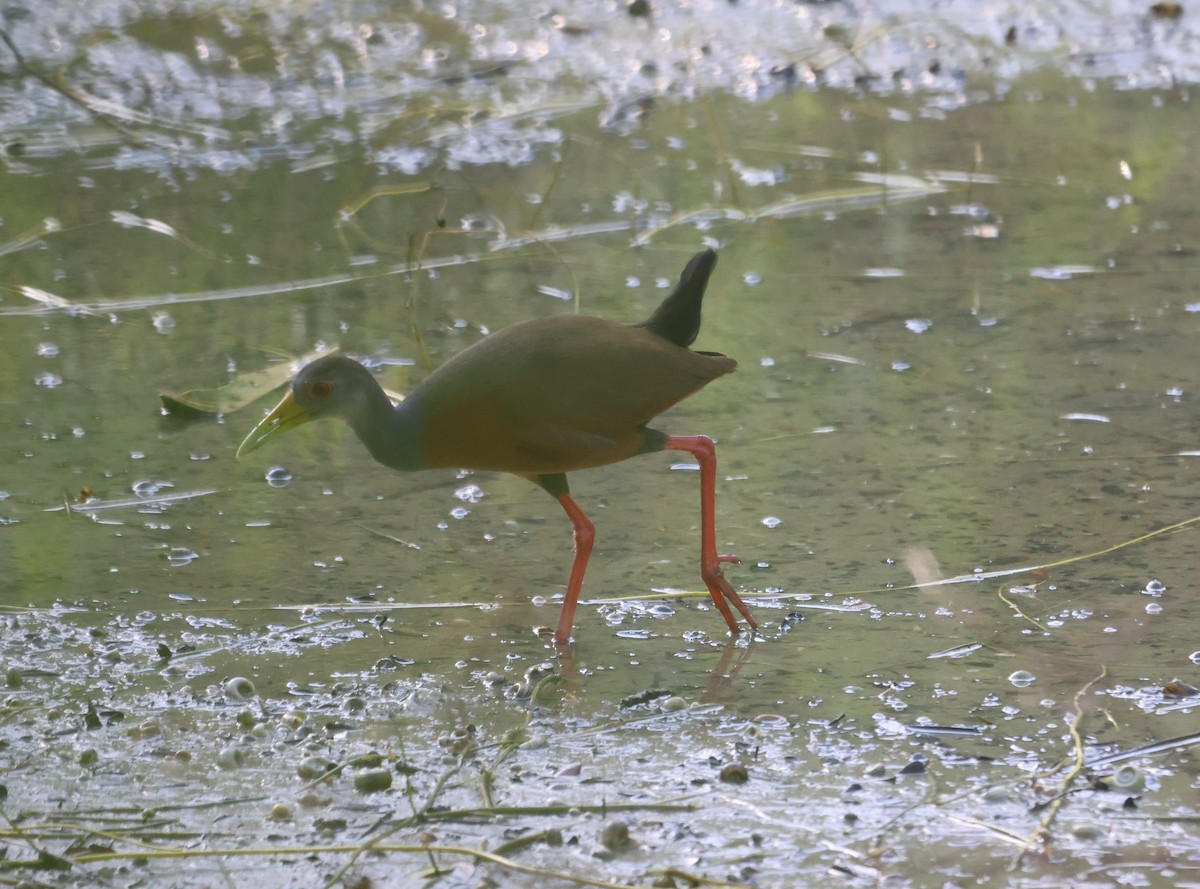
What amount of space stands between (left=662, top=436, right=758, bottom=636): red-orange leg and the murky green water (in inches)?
2.9

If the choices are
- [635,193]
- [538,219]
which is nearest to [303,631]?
[538,219]

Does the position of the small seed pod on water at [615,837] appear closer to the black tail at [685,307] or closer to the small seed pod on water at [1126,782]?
the small seed pod on water at [1126,782]

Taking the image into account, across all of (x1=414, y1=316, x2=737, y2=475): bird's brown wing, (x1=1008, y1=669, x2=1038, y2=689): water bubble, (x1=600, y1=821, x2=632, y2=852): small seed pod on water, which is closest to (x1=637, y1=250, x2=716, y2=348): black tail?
(x1=414, y1=316, x2=737, y2=475): bird's brown wing

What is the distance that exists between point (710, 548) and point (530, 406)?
0.51 metres

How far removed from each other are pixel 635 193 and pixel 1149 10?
425 centimetres

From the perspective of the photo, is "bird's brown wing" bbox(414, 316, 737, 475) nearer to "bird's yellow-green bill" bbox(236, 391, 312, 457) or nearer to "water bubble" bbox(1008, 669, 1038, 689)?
"bird's yellow-green bill" bbox(236, 391, 312, 457)

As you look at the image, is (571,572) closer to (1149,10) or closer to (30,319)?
(30,319)

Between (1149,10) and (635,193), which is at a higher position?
(1149,10)

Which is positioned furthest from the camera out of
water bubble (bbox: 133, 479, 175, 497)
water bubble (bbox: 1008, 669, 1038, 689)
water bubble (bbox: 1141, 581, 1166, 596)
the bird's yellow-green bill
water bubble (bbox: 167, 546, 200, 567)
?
water bubble (bbox: 133, 479, 175, 497)

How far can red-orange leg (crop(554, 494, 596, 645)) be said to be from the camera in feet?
11.8

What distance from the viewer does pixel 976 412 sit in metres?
4.84

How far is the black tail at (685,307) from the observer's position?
12.1ft

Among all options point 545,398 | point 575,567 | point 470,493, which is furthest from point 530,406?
point 470,493

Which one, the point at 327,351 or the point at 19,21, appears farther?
the point at 19,21
